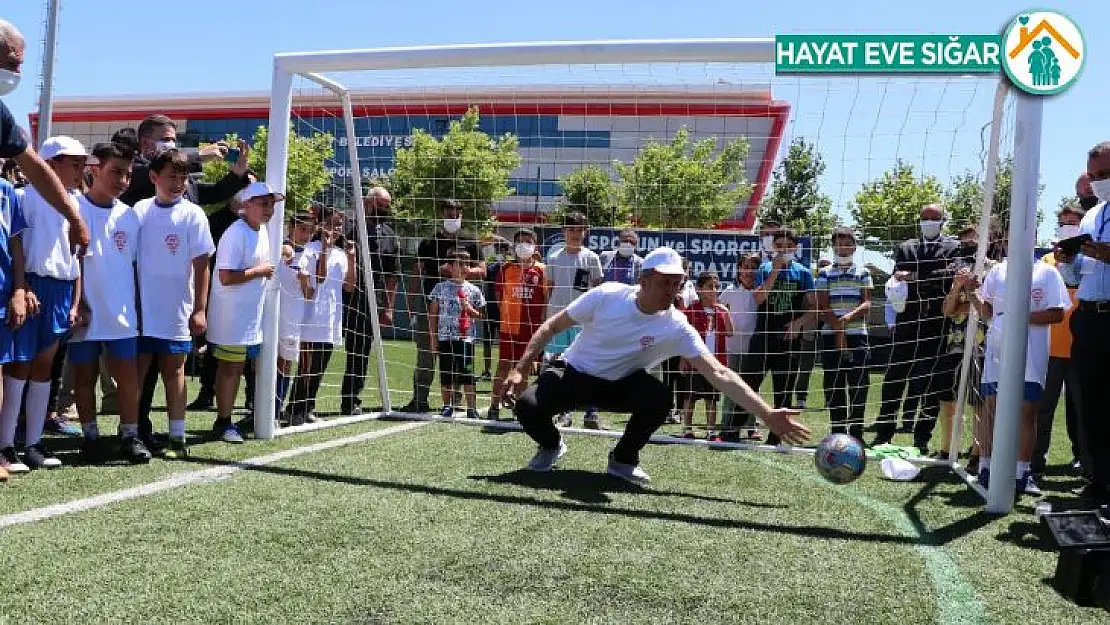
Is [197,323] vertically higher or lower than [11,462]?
higher

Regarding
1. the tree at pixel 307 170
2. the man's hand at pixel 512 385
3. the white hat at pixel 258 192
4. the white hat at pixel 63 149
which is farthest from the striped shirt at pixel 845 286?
the white hat at pixel 63 149

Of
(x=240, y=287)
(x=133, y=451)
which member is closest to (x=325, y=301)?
(x=240, y=287)

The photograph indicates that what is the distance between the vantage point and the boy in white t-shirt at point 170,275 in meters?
5.88

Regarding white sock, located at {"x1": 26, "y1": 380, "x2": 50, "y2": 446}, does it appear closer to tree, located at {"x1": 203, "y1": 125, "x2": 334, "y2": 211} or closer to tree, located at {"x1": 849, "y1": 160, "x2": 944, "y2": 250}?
tree, located at {"x1": 203, "y1": 125, "x2": 334, "y2": 211}

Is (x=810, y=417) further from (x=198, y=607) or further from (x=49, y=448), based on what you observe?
(x=198, y=607)

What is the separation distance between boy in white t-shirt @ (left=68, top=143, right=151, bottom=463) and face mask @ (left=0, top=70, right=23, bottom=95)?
1.17m

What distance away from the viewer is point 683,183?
9.71 meters

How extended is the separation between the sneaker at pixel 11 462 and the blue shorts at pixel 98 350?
2.28ft

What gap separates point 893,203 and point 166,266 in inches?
226

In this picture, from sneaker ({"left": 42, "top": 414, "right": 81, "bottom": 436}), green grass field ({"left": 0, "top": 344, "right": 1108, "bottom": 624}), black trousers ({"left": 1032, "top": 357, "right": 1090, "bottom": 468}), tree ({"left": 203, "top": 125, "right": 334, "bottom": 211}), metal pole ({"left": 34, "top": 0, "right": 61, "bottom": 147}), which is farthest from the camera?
metal pole ({"left": 34, "top": 0, "right": 61, "bottom": 147})

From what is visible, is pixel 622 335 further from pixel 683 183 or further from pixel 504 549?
pixel 683 183

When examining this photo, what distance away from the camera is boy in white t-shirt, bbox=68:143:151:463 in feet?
18.6

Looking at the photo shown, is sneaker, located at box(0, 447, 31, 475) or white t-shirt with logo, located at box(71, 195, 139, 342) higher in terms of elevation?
white t-shirt with logo, located at box(71, 195, 139, 342)

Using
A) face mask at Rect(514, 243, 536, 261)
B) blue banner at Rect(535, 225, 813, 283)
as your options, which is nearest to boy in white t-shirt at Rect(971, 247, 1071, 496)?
blue banner at Rect(535, 225, 813, 283)
